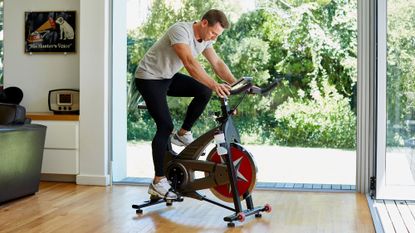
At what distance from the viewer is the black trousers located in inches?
157

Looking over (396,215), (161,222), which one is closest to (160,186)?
(161,222)

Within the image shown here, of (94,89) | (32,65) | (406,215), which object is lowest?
(406,215)

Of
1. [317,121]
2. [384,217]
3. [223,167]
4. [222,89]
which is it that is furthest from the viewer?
[317,121]

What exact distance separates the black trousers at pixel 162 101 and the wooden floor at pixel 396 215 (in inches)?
56.2

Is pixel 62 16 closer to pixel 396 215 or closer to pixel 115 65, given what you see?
pixel 115 65

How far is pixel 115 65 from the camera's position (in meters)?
5.40

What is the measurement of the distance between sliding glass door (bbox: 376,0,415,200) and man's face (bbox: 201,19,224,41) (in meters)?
1.40

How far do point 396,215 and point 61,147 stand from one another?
2861 millimetres

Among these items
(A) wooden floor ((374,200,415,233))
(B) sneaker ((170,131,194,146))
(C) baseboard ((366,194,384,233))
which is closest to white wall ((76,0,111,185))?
(B) sneaker ((170,131,194,146))

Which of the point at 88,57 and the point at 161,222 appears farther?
the point at 88,57

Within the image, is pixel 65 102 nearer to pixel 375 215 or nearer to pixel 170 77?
pixel 170 77

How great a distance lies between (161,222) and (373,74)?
2120mm

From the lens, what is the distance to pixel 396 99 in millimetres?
4598

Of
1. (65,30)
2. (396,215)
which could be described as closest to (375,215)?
(396,215)
